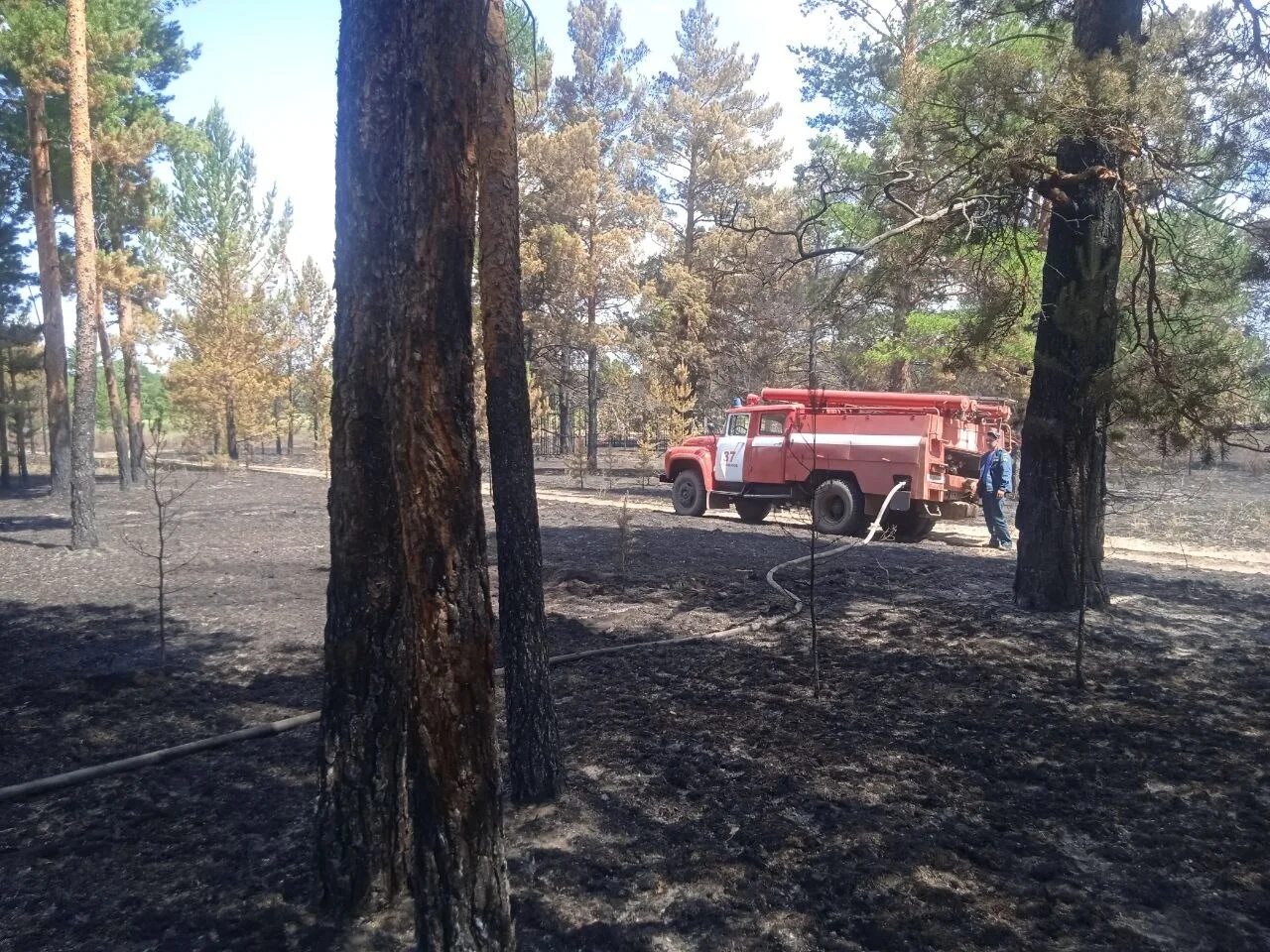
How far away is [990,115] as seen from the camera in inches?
273

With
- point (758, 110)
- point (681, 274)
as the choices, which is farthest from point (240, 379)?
point (758, 110)

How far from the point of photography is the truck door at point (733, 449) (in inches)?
651

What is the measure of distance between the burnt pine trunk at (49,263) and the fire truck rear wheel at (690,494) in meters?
12.2

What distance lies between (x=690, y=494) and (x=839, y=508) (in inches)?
149

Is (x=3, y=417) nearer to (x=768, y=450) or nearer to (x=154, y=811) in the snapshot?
(x=768, y=450)

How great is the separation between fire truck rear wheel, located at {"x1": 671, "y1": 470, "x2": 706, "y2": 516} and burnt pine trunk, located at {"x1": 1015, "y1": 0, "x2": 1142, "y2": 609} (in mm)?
9791

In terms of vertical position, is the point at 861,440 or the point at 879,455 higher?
the point at 861,440

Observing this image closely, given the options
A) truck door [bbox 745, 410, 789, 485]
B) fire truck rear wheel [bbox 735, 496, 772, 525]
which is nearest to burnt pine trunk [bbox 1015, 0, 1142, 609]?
truck door [bbox 745, 410, 789, 485]

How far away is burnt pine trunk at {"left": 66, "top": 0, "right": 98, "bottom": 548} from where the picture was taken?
12.3 meters

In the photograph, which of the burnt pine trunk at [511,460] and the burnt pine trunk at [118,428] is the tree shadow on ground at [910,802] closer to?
the burnt pine trunk at [511,460]

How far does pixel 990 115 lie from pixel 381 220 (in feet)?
19.3

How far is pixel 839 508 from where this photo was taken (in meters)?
14.9

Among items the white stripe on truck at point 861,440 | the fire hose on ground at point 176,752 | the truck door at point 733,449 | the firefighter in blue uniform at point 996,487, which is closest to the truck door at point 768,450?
the truck door at point 733,449

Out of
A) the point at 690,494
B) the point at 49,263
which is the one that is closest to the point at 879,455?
the point at 690,494
